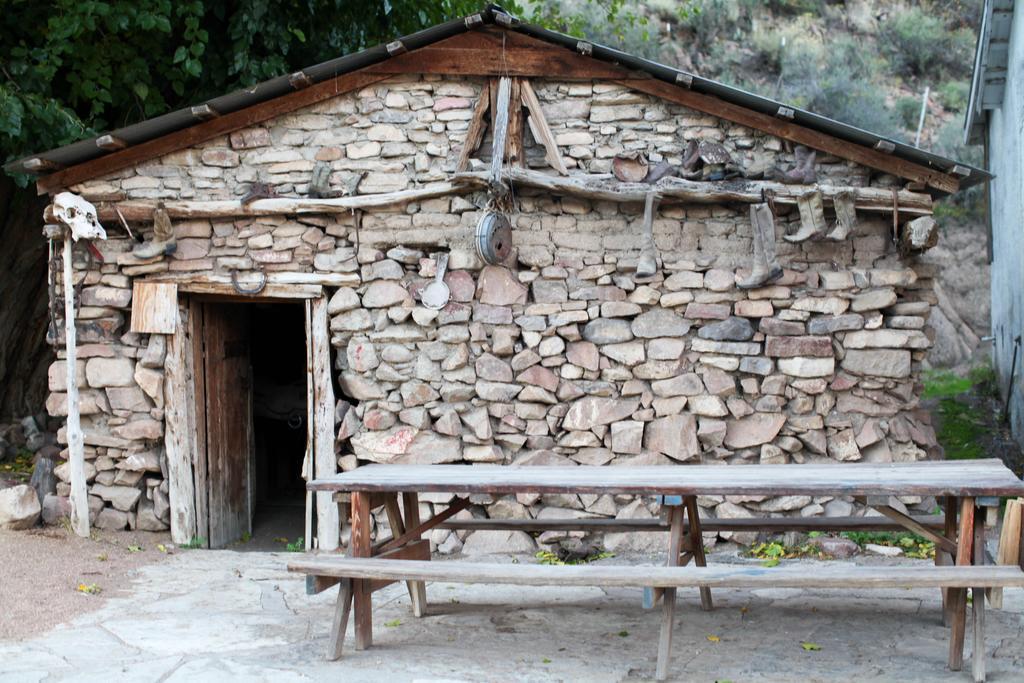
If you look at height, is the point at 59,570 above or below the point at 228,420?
below

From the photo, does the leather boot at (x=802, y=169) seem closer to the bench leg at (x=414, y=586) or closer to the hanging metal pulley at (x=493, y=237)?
the hanging metal pulley at (x=493, y=237)

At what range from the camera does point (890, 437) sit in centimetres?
670

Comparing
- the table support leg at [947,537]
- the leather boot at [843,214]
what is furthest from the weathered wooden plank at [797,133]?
the table support leg at [947,537]

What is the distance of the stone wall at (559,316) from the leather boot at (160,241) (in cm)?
8

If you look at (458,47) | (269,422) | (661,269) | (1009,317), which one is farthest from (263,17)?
(1009,317)

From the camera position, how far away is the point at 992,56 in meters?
9.98

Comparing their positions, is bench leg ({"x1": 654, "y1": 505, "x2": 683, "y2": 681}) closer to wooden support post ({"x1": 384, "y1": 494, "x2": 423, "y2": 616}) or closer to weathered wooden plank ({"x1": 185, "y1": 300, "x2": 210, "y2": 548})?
wooden support post ({"x1": 384, "y1": 494, "x2": 423, "y2": 616})

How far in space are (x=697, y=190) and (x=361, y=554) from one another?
11.2 feet

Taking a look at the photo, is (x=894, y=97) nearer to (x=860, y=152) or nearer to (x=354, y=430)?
(x=860, y=152)

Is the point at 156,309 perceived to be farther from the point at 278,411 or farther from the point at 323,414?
the point at 278,411

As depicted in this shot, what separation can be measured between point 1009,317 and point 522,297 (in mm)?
6355

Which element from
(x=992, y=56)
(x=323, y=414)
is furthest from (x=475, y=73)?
(x=992, y=56)

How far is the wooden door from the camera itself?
294 inches

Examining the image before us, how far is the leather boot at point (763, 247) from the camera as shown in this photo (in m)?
6.61
